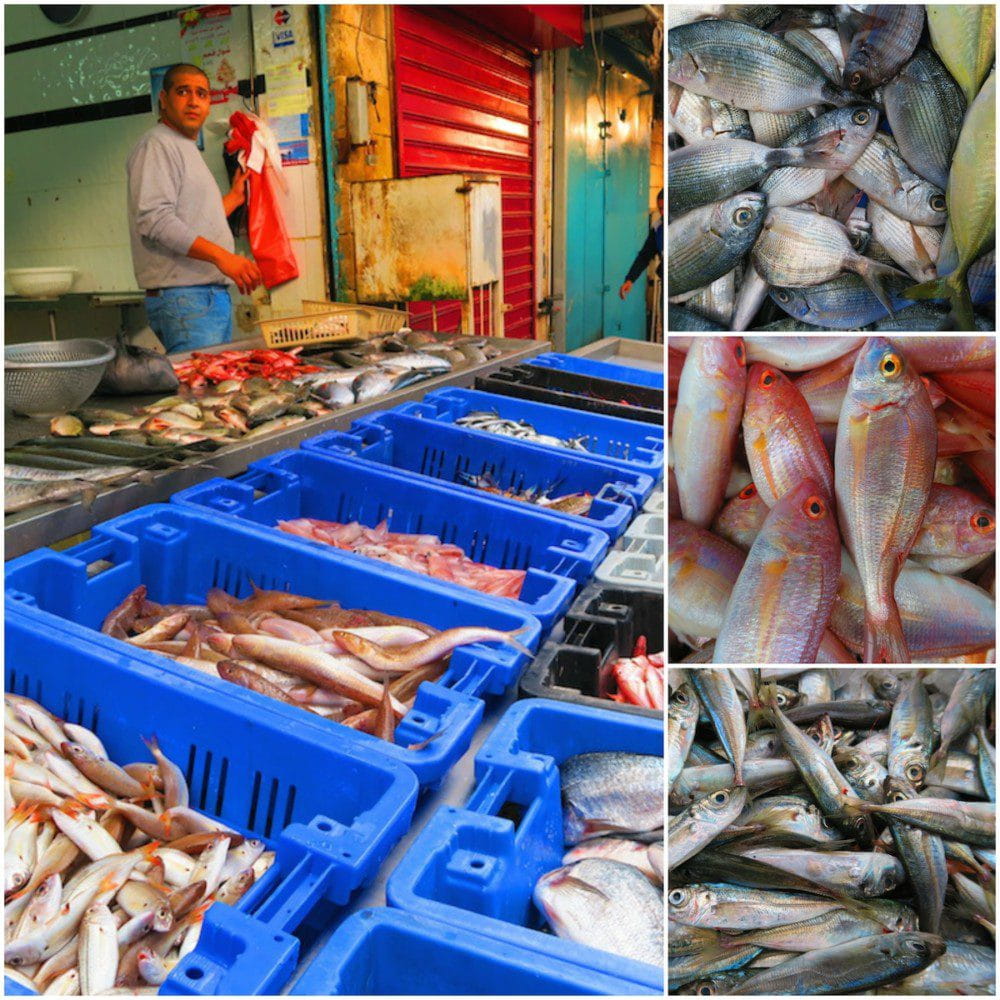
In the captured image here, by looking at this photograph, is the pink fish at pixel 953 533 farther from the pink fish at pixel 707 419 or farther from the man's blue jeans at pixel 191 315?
the man's blue jeans at pixel 191 315

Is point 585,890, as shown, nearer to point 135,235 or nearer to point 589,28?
point 135,235

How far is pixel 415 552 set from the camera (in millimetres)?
2701

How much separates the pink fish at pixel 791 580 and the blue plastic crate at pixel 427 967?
1.60ft

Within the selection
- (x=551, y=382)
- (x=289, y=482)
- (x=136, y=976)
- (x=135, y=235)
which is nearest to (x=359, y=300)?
(x=135, y=235)

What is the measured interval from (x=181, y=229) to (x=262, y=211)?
4.50ft

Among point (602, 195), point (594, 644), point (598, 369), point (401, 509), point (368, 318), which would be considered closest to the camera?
point (594, 644)

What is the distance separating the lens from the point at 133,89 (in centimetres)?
732

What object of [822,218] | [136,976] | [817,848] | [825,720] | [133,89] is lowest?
[136,976]

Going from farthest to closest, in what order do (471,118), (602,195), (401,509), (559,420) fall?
(602,195), (471,118), (559,420), (401,509)

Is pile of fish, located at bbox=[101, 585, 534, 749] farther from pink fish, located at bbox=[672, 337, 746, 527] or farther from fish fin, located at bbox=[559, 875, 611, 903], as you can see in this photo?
pink fish, located at bbox=[672, 337, 746, 527]

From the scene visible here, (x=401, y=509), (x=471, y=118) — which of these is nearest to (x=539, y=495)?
(x=401, y=509)

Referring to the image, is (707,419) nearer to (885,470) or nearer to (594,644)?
(885,470)

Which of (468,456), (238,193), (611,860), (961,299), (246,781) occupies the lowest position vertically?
(611,860)

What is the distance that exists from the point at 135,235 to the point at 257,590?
4111mm
